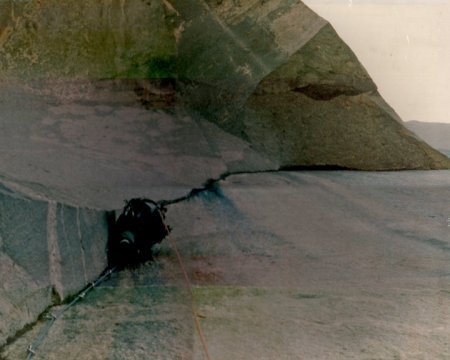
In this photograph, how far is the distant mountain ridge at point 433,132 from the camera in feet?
12.9

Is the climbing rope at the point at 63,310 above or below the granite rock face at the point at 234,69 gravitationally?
below

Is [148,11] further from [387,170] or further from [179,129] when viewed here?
[387,170]

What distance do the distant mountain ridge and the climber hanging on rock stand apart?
9.96 feet

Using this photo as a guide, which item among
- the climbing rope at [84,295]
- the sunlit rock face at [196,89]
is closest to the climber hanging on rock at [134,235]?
the climbing rope at [84,295]

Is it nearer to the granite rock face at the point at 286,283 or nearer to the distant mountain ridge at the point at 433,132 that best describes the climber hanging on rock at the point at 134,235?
the granite rock face at the point at 286,283

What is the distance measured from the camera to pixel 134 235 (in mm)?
1478

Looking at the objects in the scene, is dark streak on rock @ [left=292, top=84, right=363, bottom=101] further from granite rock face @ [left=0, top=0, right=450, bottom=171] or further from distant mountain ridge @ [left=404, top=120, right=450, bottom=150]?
distant mountain ridge @ [left=404, top=120, right=450, bottom=150]

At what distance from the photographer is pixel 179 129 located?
254cm

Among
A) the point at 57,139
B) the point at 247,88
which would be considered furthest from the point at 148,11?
the point at 57,139

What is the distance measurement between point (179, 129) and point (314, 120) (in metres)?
0.81

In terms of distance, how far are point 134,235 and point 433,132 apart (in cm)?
359

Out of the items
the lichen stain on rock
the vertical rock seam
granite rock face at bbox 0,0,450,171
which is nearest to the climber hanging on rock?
the vertical rock seam

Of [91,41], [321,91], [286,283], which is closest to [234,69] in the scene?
[321,91]

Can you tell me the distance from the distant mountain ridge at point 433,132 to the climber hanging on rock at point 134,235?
304 centimetres
